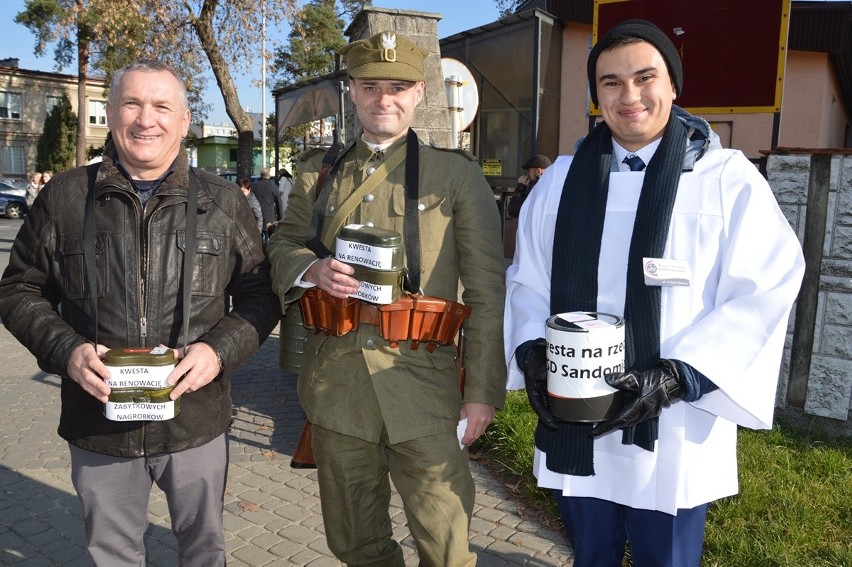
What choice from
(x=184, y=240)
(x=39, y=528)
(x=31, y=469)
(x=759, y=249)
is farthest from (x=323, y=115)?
(x=759, y=249)

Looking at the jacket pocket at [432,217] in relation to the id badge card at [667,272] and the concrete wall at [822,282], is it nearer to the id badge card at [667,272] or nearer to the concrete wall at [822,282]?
the id badge card at [667,272]

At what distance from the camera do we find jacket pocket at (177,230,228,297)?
239cm

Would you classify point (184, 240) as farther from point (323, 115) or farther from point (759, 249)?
point (323, 115)

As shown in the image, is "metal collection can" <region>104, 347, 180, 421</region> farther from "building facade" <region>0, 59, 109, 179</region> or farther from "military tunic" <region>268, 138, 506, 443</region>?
"building facade" <region>0, 59, 109, 179</region>

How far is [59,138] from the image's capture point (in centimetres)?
4219

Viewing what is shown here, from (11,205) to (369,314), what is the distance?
31949mm

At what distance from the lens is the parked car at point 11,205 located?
2917 cm

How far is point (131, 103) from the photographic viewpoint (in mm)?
2312

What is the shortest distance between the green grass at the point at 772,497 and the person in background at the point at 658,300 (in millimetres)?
1311

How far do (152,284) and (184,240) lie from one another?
0.59 ft

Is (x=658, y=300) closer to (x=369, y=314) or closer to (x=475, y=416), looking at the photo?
(x=475, y=416)

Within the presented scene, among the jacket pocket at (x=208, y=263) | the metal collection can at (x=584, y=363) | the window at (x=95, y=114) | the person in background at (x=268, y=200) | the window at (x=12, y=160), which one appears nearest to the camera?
the metal collection can at (x=584, y=363)

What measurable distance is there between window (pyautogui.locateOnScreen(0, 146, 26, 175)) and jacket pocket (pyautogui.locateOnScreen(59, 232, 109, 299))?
53776 mm

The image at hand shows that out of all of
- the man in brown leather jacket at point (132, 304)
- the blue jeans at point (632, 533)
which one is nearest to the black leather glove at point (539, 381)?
the blue jeans at point (632, 533)
